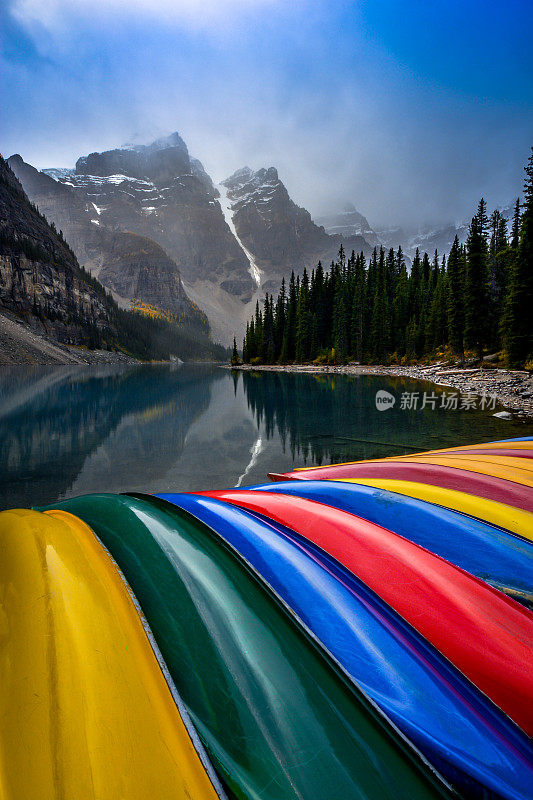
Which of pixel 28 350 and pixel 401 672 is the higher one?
pixel 28 350

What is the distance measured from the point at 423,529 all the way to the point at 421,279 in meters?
54.5

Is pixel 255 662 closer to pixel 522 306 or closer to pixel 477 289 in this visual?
pixel 522 306

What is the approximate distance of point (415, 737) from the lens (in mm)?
844

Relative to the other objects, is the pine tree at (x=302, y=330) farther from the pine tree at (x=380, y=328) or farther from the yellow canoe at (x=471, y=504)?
the yellow canoe at (x=471, y=504)

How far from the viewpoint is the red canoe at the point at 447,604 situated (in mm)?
1068

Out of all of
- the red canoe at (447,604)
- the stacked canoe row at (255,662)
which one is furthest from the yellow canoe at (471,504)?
the red canoe at (447,604)

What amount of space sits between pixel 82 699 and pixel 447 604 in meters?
1.32

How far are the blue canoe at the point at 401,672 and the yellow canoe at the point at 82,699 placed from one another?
0.55 meters

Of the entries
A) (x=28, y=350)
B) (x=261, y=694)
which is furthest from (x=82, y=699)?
(x=28, y=350)

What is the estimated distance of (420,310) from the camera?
41.4 metres

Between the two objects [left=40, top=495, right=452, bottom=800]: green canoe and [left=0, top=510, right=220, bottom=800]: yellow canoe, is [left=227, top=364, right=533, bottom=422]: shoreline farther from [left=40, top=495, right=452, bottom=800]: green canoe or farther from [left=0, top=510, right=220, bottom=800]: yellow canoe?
[left=0, top=510, right=220, bottom=800]: yellow canoe

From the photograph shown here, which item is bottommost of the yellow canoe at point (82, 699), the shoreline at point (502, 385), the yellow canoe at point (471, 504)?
the yellow canoe at point (471, 504)

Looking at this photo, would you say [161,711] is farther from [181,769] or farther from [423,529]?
[423,529]

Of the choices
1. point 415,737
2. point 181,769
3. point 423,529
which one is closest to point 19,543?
point 181,769
